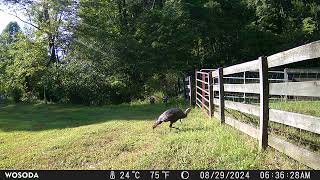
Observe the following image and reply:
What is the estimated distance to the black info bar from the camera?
5.43m

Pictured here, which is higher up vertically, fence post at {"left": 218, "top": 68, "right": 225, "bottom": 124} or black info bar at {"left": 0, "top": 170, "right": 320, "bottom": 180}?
fence post at {"left": 218, "top": 68, "right": 225, "bottom": 124}

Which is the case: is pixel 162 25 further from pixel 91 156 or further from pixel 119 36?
pixel 91 156

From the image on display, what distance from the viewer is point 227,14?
103 ft

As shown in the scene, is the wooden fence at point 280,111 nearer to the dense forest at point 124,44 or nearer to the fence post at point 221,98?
the fence post at point 221,98

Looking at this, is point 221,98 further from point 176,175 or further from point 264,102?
point 176,175

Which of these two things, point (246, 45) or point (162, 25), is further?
point (246, 45)

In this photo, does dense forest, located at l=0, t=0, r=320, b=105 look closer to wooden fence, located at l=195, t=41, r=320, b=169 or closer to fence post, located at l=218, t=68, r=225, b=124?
fence post, located at l=218, t=68, r=225, b=124

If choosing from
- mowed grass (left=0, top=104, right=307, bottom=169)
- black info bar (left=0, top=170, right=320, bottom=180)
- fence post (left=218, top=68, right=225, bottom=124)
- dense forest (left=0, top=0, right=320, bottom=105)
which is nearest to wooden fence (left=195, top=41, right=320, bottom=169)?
mowed grass (left=0, top=104, right=307, bottom=169)

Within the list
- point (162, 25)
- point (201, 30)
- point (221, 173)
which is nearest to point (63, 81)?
point (162, 25)

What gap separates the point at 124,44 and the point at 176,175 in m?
22.2

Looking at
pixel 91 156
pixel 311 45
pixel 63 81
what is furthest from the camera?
pixel 63 81

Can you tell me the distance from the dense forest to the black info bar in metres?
18.0

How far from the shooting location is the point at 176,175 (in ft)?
19.2

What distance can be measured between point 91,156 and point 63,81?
1834 cm
